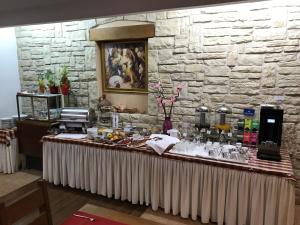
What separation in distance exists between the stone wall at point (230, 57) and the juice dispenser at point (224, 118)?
0.10 meters

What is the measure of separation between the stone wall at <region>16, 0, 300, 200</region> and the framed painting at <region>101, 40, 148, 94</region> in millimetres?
196

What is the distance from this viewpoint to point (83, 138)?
125 inches

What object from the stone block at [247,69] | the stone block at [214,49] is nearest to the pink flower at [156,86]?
the stone block at [214,49]

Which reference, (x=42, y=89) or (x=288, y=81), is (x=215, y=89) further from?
(x=42, y=89)

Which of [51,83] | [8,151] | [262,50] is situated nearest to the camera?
[262,50]

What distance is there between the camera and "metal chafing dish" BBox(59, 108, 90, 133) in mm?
3473

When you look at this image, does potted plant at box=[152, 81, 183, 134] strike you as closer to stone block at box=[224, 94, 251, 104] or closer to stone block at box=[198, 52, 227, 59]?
stone block at box=[198, 52, 227, 59]

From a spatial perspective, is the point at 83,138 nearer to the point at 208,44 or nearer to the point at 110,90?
the point at 110,90

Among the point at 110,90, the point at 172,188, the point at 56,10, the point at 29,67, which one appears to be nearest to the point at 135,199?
the point at 172,188

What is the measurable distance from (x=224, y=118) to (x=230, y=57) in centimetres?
70

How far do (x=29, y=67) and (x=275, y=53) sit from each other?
376 centimetres

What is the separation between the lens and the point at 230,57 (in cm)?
288

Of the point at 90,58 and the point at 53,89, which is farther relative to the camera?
the point at 53,89

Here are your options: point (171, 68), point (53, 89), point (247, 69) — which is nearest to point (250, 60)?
point (247, 69)
